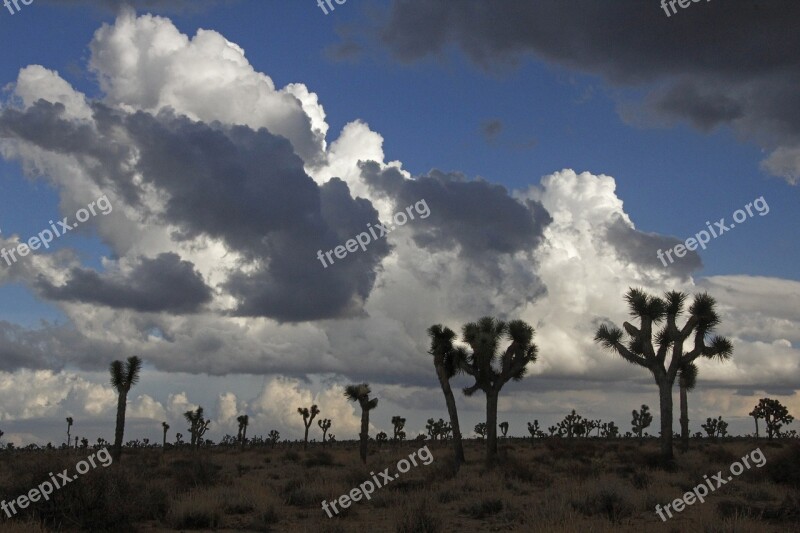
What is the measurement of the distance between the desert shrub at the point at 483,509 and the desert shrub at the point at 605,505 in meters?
1.86

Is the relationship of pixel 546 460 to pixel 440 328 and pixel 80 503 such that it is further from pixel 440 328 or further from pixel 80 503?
pixel 80 503

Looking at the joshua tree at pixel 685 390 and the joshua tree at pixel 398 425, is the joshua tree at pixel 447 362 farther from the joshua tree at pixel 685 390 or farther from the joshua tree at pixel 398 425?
the joshua tree at pixel 398 425

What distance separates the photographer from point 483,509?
16656mm

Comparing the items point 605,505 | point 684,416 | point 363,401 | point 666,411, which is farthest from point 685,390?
point 605,505

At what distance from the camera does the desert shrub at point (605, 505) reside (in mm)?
15355

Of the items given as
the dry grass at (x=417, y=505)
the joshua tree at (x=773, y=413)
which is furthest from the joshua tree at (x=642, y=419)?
the dry grass at (x=417, y=505)

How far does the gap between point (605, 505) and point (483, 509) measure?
2786 millimetres

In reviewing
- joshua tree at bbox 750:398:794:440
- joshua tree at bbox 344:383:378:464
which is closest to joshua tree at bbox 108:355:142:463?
joshua tree at bbox 344:383:378:464

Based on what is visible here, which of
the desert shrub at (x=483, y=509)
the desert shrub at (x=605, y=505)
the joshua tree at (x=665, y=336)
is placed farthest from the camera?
the joshua tree at (x=665, y=336)

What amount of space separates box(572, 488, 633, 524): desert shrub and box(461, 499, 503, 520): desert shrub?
186 cm

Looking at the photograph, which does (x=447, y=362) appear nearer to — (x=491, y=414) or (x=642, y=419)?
(x=491, y=414)

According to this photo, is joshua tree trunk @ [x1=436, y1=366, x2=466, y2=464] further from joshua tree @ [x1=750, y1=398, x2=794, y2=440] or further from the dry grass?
joshua tree @ [x1=750, y1=398, x2=794, y2=440]

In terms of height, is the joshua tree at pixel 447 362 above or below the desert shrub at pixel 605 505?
above

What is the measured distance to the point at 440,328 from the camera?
3288 cm
